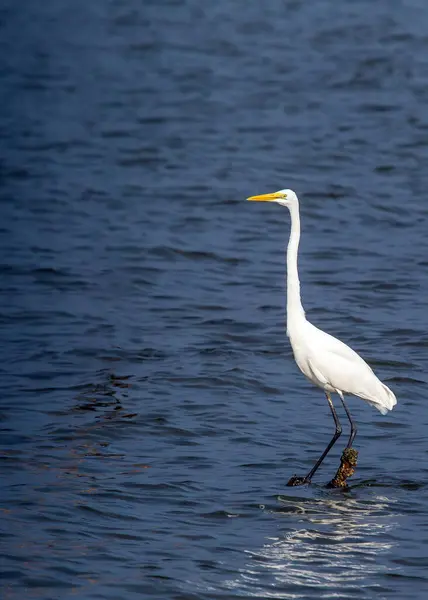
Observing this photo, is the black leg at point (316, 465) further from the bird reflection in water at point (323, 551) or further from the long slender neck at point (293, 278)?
the long slender neck at point (293, 278)

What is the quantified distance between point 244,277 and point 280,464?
5.79 metres

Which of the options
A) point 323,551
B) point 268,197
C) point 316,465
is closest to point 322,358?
point 316,465

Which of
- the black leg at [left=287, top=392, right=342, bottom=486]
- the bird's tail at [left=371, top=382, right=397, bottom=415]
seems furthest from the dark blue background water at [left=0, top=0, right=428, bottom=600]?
the bird's tail at [left=371, top=382, right=397, bottom=415]

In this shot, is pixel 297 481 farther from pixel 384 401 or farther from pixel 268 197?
pixel 268 197

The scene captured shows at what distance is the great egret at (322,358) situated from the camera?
9.58 meters

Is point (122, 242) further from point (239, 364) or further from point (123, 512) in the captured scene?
point (123, 512)

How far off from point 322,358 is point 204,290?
5231mm

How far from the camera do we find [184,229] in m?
17.2

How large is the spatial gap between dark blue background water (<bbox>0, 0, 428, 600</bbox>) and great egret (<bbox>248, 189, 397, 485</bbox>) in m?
0.50

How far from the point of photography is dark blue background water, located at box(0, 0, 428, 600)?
807cm

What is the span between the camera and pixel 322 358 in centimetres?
955

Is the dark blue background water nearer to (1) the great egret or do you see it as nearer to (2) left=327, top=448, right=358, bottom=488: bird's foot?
(2) left=327, top=448, right=358, bottom=488: bird's foot

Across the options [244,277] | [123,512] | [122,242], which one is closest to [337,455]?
[123,512]

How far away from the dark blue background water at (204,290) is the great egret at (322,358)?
50 centimetres
